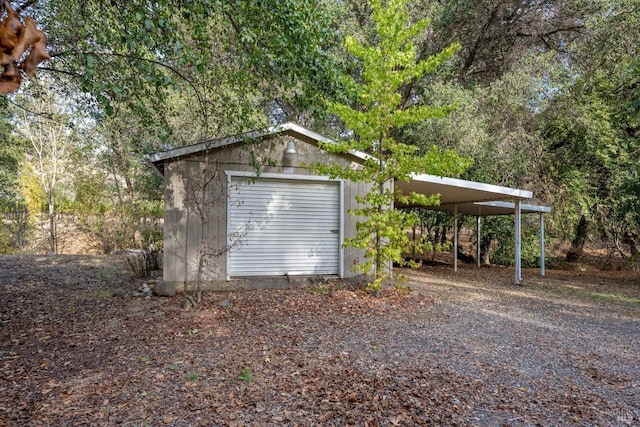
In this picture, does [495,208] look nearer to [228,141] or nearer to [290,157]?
[290,157]

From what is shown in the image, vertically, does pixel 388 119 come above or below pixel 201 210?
above

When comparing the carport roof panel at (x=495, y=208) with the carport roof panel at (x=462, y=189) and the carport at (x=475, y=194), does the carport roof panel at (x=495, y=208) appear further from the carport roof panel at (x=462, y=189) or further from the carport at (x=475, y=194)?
the carport roof panel at (x=462, y=189)

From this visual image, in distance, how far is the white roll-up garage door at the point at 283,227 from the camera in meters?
6.64

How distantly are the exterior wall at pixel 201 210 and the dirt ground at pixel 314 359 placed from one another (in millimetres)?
516

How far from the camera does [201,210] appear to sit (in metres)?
5.94

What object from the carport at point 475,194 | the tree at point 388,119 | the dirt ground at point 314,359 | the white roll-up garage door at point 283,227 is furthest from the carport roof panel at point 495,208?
the white roll-up garage door at point 283,227

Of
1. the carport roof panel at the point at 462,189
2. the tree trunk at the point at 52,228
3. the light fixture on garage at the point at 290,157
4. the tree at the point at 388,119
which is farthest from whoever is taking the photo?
the tree trunk at the point at 52,228

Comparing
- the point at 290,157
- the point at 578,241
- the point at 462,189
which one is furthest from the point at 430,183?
the point at 578,241

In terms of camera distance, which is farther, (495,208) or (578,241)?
(578,241)

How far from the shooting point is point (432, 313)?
552 centimetres

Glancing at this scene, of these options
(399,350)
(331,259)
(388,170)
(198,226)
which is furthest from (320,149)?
(399,350)

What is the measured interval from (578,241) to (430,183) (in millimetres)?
8762

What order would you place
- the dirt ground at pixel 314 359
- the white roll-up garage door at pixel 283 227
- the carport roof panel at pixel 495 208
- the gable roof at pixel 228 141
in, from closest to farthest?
the dirt ground at pixel 314 359 → the gable roof at pixel 228 141 → the white roll-up garage door at pixel 283 227 → the carport roof panel at pixel 495 208

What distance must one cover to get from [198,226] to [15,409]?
12.5 feet
